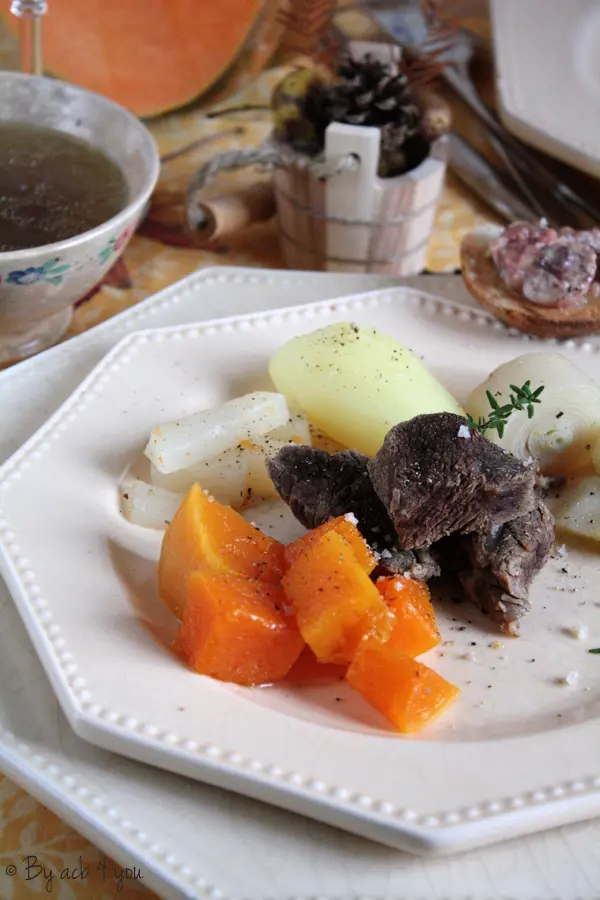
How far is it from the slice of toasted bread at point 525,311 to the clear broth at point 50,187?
1.02 metres

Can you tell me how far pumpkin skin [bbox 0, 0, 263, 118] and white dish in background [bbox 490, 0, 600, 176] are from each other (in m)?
1.03

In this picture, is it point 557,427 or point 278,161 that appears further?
point 278,161

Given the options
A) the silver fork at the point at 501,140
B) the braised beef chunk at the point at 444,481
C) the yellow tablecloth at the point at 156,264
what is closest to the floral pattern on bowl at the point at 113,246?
the yellow tablecloth at the point at 156,264

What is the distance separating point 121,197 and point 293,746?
1.68 meters

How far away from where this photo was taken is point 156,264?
337 centimetres

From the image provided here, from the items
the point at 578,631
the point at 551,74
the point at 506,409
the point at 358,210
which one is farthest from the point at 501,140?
the point at 578,631

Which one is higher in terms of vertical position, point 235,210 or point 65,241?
point 65,241

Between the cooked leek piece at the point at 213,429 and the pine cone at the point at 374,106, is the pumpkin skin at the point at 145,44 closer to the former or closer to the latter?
the pine cone at the point at 374,106

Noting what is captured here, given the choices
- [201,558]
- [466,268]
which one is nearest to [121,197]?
[466,268]

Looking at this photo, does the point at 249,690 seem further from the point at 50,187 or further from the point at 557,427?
the point at 50,187

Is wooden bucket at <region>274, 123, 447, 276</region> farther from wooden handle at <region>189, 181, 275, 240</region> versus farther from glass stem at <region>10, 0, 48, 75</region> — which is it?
glass stem at <region>10, 0, 48, 75</region>

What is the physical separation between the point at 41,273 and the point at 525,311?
127 centimetres

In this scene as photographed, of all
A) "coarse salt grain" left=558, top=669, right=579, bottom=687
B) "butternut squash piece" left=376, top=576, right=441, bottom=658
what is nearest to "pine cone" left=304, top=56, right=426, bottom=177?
"butternut squash piece" left=376, top=576, right=441, bottom=658

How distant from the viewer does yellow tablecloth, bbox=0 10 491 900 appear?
167 cm
